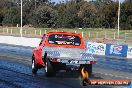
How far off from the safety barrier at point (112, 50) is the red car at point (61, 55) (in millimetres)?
15229

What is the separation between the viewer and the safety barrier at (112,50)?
32441 millimetres

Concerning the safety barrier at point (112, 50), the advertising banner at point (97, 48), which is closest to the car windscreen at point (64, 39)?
the safety barrier at point (112, 50)

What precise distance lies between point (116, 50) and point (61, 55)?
18612mm

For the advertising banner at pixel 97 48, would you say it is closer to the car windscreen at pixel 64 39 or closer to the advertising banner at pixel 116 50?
the advertising banner at pixel 116 50

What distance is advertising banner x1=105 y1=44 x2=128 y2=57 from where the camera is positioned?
32809 mm

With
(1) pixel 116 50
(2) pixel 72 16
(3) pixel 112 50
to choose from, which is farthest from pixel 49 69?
(2) pixel 72 16

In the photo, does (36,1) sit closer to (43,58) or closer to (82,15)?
(82,15)

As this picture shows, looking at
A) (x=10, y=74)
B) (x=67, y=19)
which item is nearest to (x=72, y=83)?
(x=10, y=74)

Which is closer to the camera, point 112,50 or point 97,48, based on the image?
point 112,50

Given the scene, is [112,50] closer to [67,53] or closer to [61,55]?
[67,53]

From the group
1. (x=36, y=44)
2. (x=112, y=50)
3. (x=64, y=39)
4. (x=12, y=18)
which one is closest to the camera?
(x=64, y=39)

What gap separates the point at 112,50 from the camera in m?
34.2

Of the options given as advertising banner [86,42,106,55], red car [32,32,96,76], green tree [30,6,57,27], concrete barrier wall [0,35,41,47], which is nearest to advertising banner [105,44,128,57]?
advertising banner [86,42,106,55]

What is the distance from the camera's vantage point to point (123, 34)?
6069 cm
